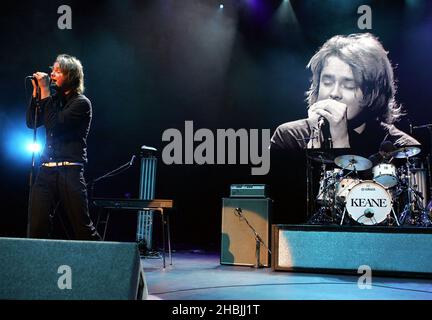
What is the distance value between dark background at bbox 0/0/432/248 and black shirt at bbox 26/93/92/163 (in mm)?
4183

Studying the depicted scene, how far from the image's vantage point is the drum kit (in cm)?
551

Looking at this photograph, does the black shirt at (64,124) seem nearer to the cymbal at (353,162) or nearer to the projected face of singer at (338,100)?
the cymbal at (353,162)

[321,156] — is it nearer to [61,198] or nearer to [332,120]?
[332,120]

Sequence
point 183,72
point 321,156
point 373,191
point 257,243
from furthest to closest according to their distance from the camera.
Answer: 1. point 183,72
2. point 321,156
3. point 257,243
4. point 373,191

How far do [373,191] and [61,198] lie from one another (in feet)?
12.6

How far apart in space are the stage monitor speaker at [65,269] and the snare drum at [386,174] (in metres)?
4.66

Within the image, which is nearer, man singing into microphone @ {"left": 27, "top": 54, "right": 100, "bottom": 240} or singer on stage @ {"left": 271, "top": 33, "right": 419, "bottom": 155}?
man singing into microphone @ {"left": 27, "top": 54, "right": 100, "bottom": 240}

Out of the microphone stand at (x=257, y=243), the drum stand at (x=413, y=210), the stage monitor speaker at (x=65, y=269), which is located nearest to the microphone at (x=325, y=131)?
the drum stand at (x=413, y=210)

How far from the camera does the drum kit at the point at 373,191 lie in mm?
5512

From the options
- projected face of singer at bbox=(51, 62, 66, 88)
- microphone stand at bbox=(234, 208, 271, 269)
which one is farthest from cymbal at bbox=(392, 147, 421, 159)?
projected face of singer at bbox=(51, 62, 66, 88)

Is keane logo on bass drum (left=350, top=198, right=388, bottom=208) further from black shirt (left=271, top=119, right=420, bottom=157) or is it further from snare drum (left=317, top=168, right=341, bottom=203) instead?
black shirt (left=271, top=119, right=420, bottom=157)

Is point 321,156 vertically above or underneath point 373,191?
above

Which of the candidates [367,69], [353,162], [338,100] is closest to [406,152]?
[353,162]

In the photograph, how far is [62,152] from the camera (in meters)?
3.04
